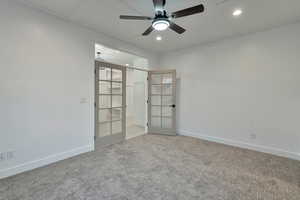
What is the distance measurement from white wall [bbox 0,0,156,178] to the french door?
0.71 ft

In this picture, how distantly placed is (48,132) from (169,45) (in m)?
3.76

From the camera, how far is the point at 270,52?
124 inches

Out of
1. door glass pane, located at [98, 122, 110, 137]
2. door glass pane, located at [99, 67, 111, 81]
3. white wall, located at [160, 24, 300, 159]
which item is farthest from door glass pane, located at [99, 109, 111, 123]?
white wall, located at [160, 24, 300, 159]

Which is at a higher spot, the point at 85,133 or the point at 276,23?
the point at 276,23

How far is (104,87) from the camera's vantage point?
11.8 ft

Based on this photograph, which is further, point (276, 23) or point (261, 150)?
point (261, 150)

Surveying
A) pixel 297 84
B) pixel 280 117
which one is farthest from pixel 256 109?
pixel 297 84

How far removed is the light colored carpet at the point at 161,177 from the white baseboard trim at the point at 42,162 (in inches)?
4.9

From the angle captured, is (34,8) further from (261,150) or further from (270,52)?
(261,150)

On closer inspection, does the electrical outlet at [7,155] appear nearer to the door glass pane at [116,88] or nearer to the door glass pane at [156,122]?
the door glass pane at [116,88]

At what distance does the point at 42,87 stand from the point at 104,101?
134 cm

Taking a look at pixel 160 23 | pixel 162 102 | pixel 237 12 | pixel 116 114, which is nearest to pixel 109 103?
pixel 116 114

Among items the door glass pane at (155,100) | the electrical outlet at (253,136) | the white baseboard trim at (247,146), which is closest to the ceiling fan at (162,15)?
the door glass pane at (155,100)

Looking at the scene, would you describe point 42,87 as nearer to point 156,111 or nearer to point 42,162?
point 42,162
